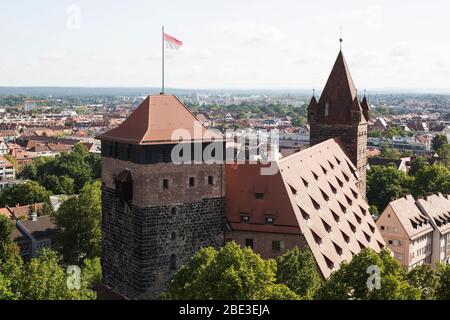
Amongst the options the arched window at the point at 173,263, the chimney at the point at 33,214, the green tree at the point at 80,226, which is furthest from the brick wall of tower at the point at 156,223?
the chimney at the point at 33,214

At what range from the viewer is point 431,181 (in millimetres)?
90812

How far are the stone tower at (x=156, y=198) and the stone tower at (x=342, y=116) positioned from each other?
69.2ft

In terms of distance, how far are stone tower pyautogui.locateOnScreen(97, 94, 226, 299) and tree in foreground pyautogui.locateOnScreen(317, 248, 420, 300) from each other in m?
10.9

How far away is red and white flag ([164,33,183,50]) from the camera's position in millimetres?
44062

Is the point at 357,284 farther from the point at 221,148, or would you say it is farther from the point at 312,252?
the point at 221,148

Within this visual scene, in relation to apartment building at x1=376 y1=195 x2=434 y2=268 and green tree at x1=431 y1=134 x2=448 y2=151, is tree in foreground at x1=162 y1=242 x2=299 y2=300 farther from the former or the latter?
green tree at x1=431 y1=134 x2=448 y2=151

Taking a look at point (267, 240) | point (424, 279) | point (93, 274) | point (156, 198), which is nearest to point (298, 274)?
point (424, 279)

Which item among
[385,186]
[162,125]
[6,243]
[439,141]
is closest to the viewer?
[162,125]

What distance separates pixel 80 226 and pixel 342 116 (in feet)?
97.6

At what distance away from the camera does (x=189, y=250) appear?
139 ft

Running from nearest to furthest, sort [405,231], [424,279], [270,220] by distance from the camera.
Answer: [424,279] → [270,220] → [405,231]

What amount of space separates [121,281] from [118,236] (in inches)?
109

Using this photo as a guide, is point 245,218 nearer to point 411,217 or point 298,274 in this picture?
point 298,274
